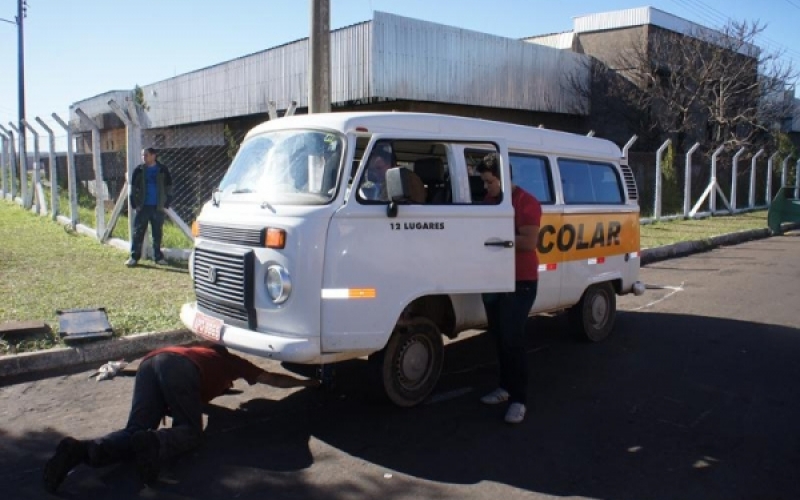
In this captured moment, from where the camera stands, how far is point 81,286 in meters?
8.84

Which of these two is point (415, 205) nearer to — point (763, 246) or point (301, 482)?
point (301, 482)

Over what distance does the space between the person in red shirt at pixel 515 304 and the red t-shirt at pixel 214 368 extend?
182cm

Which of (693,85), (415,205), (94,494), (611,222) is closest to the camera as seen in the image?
(94,494)

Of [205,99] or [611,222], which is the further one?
[205,99]

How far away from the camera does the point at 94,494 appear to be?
155 inches

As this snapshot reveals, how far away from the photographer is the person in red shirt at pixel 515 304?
5176mm

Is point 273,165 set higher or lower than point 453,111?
lower

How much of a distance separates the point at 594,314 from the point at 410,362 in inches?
113

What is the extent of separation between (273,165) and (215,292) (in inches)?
41.6

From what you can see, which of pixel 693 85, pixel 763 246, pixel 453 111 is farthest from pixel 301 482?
pixel 693 85

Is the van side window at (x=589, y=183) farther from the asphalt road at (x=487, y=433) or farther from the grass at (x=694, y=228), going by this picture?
the grass at (x=694, y=228)

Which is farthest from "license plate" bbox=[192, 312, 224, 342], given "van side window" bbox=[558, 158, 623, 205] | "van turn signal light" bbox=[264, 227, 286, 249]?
"van side window" bbox=[558, 158, 623, 205]

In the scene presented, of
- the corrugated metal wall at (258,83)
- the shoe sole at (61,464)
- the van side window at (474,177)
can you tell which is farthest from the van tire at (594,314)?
the corrugated metal wall at (258,83)

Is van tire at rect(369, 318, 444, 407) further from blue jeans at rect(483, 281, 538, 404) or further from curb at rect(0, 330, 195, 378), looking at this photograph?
curb at rect(0, 330, 195, 378)
